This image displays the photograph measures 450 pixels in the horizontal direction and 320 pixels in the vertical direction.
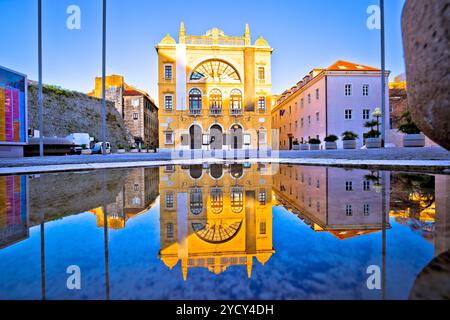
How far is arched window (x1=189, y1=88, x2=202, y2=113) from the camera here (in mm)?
28625

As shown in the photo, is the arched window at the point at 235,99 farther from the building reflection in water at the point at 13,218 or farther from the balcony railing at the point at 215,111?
the building reflection in water at the point at 13,218

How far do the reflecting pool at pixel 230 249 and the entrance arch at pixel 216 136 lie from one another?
88.3 ft

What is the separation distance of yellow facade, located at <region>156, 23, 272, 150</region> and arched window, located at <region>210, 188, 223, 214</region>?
2569 cm

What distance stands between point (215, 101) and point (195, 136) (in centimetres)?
494

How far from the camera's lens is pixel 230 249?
3.92 feet

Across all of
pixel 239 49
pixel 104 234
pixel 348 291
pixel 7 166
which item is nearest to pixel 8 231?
pixel 104 234

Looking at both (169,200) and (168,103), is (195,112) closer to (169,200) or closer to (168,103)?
(168,103)

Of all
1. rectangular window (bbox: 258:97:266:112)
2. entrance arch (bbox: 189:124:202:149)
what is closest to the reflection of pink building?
entrance arch (bbox: 189:124:202:149)

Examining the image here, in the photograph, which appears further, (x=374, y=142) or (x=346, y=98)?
(x=346, y=98)

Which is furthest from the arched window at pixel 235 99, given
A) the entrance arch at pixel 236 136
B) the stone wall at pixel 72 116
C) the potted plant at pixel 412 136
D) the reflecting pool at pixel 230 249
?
the reflecting pool at pixel 230 249

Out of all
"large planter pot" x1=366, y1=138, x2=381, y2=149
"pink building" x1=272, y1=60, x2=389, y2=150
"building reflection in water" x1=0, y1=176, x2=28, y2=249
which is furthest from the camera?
"pink building" x1=272, y1=60, x2=389, y2=150

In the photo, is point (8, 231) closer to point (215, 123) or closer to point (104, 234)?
point (104, 234)

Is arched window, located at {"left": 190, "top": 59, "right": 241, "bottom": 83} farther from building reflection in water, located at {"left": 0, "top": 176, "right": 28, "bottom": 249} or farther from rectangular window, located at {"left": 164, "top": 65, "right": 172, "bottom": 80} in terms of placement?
building reflection in water, located at {"left": 0, "top": 176, "right": 28, "bottom": 249}

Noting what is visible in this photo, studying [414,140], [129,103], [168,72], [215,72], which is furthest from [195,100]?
[414,140]
